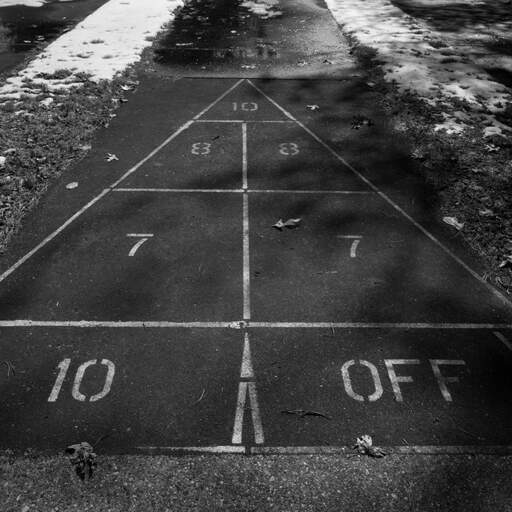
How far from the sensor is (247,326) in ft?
17.0

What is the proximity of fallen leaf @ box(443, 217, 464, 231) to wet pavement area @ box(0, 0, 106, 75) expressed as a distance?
11.0 meters

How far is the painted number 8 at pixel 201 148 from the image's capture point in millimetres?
8672

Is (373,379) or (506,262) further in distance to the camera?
(506,262)

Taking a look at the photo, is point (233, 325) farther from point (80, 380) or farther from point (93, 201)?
point (93, 201)

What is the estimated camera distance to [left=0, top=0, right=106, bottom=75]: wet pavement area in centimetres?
1392

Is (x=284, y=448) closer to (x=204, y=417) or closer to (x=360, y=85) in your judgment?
(x=204, y=417)

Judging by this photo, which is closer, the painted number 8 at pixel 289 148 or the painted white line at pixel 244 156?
the painted white line at pixel 244 156

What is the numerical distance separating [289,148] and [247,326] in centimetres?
459

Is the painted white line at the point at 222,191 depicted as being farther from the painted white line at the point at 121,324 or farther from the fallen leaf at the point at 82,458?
the fallen leaf at the point at 82,458

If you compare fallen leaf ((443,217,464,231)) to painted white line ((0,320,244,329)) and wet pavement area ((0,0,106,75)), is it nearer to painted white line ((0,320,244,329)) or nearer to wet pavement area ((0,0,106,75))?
painted white line ((0,320,244,329))

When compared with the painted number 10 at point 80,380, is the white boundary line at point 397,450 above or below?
below

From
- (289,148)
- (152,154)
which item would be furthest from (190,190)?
(289,148)

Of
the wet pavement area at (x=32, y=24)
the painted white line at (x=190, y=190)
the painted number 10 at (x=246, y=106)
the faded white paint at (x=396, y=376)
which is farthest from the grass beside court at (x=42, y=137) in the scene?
the faded white paint at (x=396, y=376)

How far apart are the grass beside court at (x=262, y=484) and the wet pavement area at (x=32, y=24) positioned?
11510 millimetres
